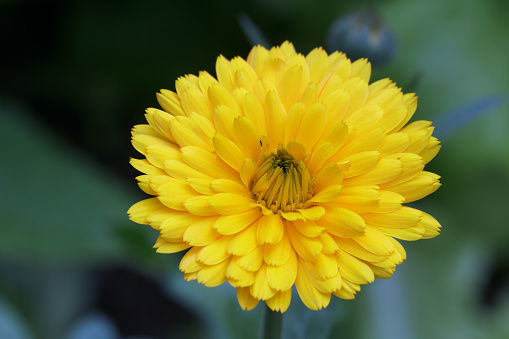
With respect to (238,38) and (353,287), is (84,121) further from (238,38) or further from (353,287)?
(353,287)

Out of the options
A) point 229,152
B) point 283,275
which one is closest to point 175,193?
point 229,152

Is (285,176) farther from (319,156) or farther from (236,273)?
(236,273)

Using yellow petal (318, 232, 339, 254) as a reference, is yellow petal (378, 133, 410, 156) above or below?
above

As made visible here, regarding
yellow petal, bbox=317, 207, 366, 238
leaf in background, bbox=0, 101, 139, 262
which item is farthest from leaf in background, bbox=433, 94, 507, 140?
leaf in background, bbox=0, 101, 139, 262

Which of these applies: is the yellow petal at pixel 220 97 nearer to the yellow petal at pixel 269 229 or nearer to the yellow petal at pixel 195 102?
the yellow petal at pixel 195 102

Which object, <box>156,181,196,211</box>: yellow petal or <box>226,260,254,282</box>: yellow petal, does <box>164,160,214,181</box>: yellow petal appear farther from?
<box>226,260,254,282</box>: yellow petal
